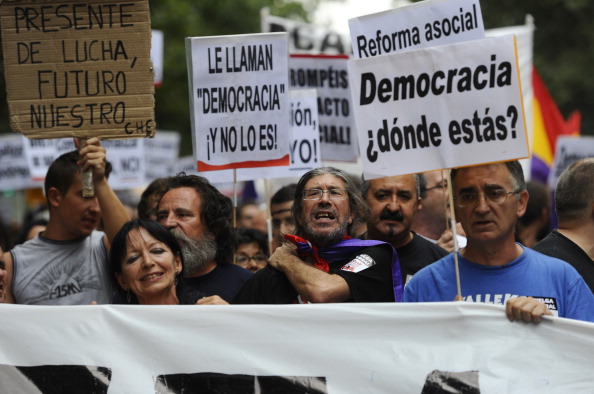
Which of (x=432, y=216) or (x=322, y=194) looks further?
(x=432, y=216)

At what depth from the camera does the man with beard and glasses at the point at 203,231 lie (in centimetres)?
541

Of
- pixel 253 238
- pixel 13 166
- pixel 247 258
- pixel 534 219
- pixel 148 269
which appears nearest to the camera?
pixel 148 269

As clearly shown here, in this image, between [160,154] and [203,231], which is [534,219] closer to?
[203,231]

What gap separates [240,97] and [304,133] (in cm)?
129

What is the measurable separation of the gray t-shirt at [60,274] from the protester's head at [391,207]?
1520 millimetres

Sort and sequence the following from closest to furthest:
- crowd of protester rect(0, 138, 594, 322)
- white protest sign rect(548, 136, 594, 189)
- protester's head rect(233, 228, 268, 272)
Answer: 1. crowd of protester rect(0, 138, 594, 322)
2. protester's head rect(233, 228, 268, 272)
3. white protest sign rect(548, 136, 594, 189)

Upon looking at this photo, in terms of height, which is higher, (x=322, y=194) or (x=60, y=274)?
(x=322, y=194)

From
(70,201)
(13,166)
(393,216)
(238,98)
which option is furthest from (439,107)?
(13,166)

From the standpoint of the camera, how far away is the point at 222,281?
17.9 feet

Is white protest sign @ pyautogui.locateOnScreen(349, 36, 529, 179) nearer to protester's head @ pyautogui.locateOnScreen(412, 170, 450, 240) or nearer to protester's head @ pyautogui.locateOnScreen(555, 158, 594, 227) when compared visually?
protester's head @ pyautogui.locateOnScreen(555, 158, 594, 227)

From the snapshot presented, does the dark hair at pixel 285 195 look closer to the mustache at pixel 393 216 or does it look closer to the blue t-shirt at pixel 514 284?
the mustache at pixel 393 216

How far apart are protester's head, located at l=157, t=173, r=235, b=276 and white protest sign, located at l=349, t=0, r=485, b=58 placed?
117cm

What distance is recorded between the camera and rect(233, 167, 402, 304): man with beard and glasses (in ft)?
15.0

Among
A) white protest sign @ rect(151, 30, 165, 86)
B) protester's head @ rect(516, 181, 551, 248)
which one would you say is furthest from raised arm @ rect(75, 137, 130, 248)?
white protest sign @ rect(151, 30, 165, 86)
